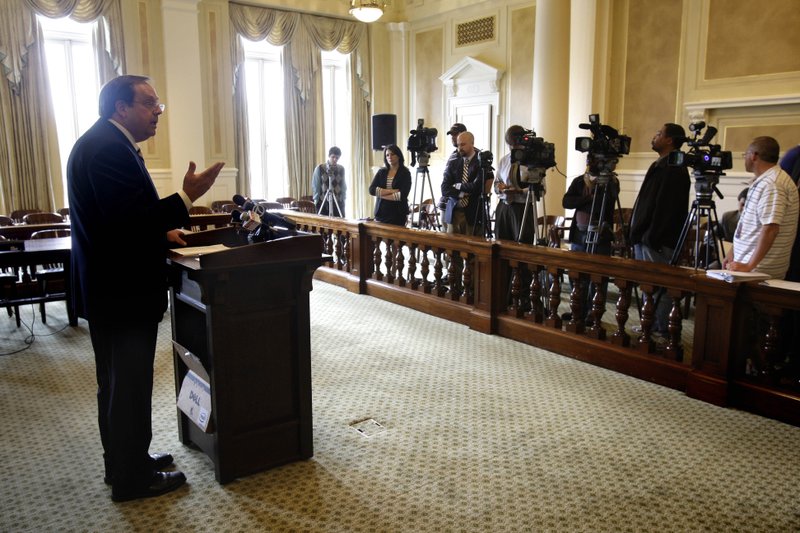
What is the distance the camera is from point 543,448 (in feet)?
9.70

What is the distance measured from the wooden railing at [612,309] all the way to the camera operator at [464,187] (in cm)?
42

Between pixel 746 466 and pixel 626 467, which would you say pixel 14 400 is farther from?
pixel 746 466

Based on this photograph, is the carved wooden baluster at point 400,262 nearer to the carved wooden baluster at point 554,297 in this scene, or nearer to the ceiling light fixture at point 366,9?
the carved wooden baluster at point 554,297

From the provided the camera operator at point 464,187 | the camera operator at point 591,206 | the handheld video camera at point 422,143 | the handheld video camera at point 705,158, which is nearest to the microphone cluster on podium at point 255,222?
the handheld video camera at point 705,158

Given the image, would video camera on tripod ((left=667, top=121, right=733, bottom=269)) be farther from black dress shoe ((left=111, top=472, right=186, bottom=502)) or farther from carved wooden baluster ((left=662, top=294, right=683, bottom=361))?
black dress shoe ((left=111, top=472, right=186, bottom=502))

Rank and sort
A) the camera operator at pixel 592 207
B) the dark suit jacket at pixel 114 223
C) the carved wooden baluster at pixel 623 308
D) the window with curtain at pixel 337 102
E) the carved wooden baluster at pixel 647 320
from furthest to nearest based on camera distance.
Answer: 1. the window with curtain at pixel 337 102
2. the camera operator at pixel 592 207
3. the carved wooden baluster at pixel 623 308
4. the carved wooden baluster at pixel 647 320
5. the dark suit jacket at pixel 114 223

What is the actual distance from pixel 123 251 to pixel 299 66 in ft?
30.0

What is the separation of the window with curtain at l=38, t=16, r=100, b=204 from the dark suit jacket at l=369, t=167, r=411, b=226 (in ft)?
16.8

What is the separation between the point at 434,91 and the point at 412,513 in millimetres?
9796

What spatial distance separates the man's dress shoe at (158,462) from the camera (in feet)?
8.66

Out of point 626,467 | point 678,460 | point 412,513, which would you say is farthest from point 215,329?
point 678,460

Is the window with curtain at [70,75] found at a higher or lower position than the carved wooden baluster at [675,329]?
higher

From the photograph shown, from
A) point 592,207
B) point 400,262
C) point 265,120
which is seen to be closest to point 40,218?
point 400,262

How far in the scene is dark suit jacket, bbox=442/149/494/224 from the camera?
217 inches
